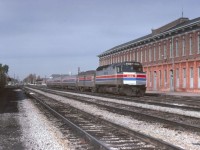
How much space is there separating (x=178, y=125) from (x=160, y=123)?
1.14m

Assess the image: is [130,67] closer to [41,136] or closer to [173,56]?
[173,56]

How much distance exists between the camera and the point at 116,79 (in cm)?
3809

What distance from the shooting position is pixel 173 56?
2239 inches

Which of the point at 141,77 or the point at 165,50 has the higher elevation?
the point at 165,50

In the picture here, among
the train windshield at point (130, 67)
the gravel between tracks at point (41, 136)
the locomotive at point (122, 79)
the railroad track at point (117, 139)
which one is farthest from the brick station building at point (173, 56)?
the railroad track at point (117, 139)

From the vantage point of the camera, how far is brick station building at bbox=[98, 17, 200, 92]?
5150cm

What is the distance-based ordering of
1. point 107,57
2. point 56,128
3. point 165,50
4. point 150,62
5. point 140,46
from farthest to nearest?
1. point 107,57
2. point 140,46
3. point 150,62
4. point 165,50
5. point 56,128

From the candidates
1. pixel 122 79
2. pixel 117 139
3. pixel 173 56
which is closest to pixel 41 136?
pixel 117 139

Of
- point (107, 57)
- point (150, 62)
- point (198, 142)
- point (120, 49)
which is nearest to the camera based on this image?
point (198, 142)

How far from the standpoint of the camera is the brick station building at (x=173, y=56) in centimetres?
5150


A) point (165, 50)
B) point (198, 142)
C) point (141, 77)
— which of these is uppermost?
point (165, 50)

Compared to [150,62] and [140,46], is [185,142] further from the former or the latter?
[140,46]

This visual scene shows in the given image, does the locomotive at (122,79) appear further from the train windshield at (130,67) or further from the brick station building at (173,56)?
the brick station building at (173,56)

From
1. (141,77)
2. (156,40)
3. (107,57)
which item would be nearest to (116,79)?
(141,77)
